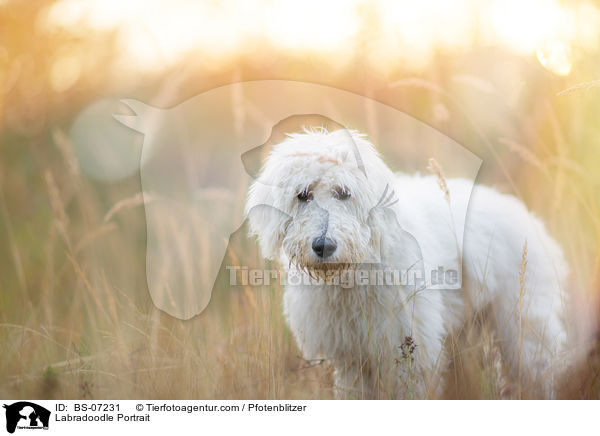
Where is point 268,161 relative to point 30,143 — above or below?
below

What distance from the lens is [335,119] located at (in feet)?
10.6

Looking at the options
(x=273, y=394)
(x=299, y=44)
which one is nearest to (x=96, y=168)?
(x=299, y=44)

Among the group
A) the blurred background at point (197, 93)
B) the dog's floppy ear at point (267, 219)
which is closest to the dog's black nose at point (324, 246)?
the dog's floppy ear at point (267, 219)

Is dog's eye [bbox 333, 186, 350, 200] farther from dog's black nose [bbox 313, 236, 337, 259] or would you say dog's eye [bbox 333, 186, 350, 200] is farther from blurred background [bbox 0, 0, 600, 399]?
blurred background [bbox 0, 0, 600, 399]

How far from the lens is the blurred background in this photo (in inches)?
122

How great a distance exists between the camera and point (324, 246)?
2502mm

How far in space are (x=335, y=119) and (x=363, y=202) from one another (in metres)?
0.81

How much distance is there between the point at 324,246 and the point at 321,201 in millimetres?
289

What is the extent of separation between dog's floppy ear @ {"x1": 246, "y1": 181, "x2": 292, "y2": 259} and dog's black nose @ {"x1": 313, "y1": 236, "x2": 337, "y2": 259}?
0.91 ft

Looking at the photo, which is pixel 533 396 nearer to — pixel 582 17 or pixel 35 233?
pixel 582 17
